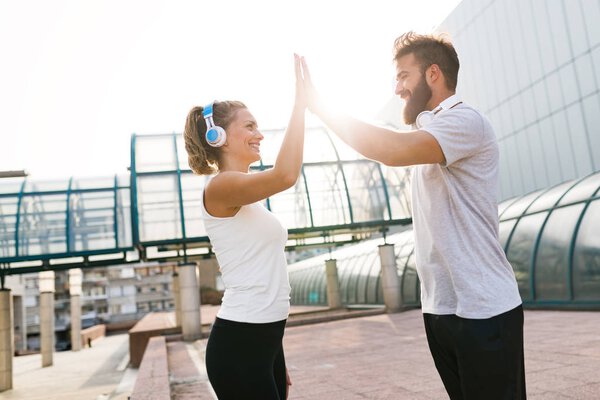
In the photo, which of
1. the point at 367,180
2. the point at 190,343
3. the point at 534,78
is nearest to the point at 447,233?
the point at 190,343

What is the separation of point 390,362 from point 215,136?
21.2 feet

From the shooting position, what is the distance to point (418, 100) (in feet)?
7.45

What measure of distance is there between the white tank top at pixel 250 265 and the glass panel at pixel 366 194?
55.5 ft

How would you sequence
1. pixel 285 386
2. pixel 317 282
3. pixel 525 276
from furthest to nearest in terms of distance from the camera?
pixel 317 282 < pixel 525 276 < pixel 285 386

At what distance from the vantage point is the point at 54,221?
18141 mm

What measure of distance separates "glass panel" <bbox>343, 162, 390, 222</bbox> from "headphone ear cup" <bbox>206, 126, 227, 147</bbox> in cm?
1686

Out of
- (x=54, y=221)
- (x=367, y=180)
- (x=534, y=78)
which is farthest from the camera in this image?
(x=534, y=78)

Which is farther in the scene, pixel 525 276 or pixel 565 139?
pixel 565 139

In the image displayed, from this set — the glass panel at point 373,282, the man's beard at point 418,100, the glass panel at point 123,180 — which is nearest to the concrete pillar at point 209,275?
the glass panel at point 373,282

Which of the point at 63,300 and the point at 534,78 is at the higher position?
the point at 534,78

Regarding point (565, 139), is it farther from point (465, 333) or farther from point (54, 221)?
point (465, 333)

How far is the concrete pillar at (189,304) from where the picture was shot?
16328 mm

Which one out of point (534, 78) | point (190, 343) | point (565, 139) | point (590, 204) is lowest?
point (190, 343)

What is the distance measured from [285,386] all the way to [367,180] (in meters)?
17.4
